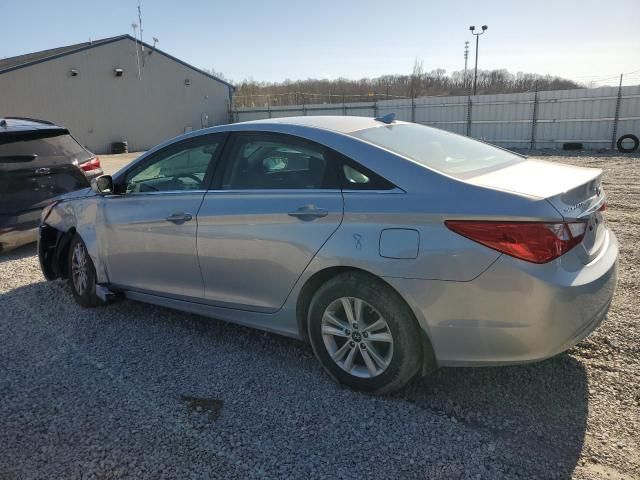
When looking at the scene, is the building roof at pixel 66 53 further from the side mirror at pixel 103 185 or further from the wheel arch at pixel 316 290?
the wheel arch at pixel 316 290

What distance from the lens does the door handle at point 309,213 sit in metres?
2.97

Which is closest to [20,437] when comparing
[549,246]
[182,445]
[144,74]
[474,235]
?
[182,445]

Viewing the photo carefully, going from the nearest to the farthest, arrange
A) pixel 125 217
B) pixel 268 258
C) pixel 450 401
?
pixel 450 401 → pixel 268 258 → pixel 125 217

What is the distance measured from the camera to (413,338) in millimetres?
2764

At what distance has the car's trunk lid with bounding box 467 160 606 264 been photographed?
2.58 metres

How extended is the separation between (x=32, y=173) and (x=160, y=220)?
363cm

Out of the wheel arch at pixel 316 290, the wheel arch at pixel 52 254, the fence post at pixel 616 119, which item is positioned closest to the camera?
the wheel arch at pixel 316 290

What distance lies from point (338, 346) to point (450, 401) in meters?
0.72

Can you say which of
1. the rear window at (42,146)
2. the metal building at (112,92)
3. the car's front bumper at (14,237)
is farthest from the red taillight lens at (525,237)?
the metal building at (112,92)

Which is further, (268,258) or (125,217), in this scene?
(125,217)

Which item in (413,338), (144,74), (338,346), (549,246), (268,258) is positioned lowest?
(338,346)

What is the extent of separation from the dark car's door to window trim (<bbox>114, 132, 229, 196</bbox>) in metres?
2.92

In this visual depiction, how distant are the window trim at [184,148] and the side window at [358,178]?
103 centimetres

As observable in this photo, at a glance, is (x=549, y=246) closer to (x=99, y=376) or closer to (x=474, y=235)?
(x=474, y=235)
